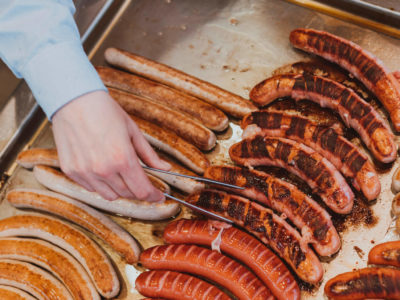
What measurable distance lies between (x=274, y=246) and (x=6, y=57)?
9.55ft

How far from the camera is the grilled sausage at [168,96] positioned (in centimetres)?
421

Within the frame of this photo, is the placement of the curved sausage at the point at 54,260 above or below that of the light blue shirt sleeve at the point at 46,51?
below

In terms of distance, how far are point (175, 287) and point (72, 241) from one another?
1.23 m

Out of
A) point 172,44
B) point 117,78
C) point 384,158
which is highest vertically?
point 172,44

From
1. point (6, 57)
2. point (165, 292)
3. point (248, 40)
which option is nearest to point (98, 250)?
point (165, 292)

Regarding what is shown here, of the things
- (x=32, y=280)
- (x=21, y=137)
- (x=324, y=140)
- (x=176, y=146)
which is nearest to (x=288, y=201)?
(x=324, y=140)

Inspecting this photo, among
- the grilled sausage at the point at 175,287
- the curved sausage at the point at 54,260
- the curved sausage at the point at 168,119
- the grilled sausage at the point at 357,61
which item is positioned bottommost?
the curved sausage at the point at 54,260

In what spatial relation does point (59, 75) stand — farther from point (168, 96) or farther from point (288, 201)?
point (288, 201)

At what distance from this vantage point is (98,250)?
3902 mm

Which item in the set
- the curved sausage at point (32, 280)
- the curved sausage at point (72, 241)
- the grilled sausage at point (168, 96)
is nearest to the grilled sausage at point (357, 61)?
the grilled sausage at point (168, 96)

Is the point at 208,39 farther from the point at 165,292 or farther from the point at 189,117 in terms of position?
the point at 165,292

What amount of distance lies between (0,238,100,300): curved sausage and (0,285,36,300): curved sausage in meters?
0.31

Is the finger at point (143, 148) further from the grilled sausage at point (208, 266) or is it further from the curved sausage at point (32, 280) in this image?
the curved sausage at point (32, 280)

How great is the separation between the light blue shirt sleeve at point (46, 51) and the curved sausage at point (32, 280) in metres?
1.97
